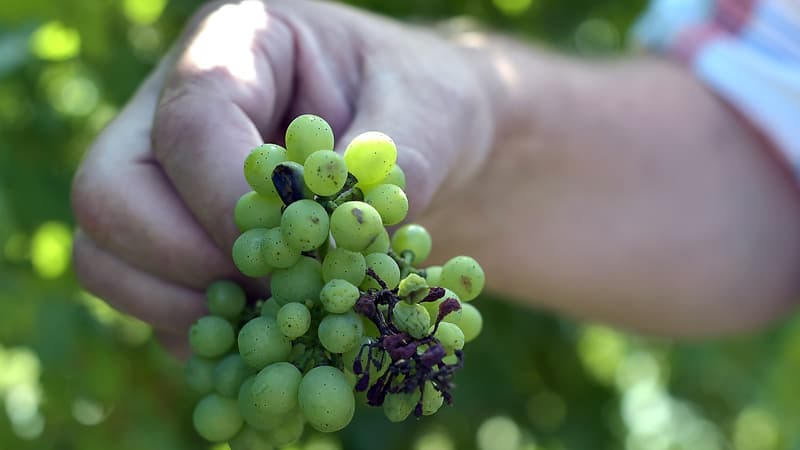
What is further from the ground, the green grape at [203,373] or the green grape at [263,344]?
the green grape at [263,344]

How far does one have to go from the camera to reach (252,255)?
704 millimetres

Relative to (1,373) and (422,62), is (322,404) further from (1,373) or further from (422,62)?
(1,373)

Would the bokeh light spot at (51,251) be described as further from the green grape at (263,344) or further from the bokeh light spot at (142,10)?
the green grape at (263,344)

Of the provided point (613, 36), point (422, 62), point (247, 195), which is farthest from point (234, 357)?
point (613, 36)

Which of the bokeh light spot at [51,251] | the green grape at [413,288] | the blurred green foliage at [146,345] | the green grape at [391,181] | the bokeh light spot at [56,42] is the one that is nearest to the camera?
the green grape at [413,288]

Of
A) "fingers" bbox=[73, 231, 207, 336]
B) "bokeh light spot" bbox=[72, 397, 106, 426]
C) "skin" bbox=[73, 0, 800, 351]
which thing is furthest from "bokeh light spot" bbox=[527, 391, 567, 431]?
"fingers" bbox=[73, 231, 207, 336]

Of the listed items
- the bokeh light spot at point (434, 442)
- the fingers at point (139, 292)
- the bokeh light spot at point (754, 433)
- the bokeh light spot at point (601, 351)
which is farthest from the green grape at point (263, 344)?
the bokeh light spot at point (754, 433)

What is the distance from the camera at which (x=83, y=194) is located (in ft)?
3.09

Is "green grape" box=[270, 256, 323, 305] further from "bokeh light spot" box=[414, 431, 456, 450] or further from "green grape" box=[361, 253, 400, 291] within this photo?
"bokeh light spot" box=[414, 431, 456, 450]

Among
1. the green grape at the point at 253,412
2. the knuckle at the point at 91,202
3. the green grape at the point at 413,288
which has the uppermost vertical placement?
the green grape at the point at 413,288

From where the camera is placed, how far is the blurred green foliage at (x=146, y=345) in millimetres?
1636

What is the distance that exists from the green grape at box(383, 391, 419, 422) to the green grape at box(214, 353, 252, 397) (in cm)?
14

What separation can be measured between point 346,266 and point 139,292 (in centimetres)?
36

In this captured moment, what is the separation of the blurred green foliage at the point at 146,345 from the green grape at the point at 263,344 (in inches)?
32.7
